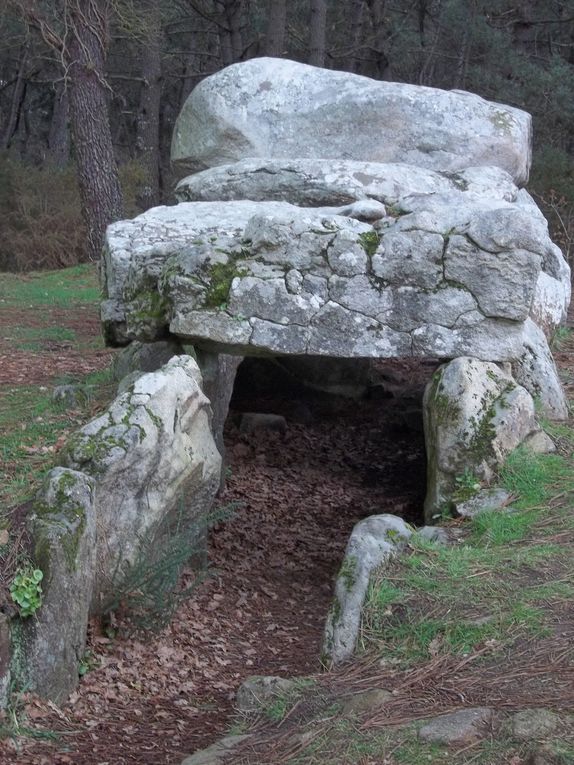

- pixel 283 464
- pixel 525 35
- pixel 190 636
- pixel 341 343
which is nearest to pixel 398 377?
pixel 283 464

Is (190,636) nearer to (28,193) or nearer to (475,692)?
(475,692)

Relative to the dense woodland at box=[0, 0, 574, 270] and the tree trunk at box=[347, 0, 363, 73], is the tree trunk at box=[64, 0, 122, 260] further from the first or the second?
the tree trunk at box=[347, 0, 363, 73]

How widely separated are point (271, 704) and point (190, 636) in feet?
3.54

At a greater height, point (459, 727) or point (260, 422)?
point (459, 727)

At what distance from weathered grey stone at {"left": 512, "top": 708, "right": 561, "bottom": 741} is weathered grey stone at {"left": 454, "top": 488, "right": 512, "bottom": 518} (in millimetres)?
1807

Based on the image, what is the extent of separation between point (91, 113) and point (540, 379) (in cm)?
Result: 771

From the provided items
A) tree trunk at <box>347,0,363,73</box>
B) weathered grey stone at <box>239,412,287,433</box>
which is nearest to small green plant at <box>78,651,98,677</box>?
weathered grey stone at <box>239,412,287,433</box>

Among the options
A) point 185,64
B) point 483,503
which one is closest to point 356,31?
point 185,64

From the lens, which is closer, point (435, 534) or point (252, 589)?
point (435, 534)

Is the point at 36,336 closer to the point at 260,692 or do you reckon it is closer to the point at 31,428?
the point at 31,428

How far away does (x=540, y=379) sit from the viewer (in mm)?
6145

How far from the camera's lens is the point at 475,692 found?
371cm

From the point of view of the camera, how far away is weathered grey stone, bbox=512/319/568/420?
6.10 m

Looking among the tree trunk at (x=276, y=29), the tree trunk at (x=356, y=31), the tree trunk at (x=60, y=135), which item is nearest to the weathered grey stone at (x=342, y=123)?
the tree trunk at (x=276, y=29)
